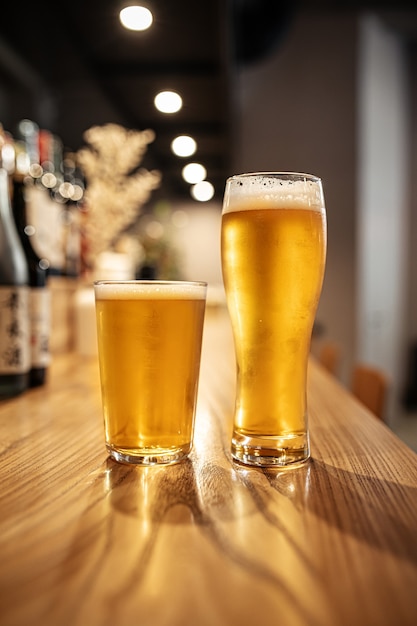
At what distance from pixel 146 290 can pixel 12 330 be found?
49 cm

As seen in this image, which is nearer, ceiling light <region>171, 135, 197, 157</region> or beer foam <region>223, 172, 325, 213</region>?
beer foam <region>223, 172, 325, 213</region>

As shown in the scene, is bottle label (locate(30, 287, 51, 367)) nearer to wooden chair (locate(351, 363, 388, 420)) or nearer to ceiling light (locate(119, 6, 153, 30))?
wooden chair (locate(351, 363, 388, 420))

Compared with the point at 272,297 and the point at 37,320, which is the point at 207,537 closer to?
the point at 272,297

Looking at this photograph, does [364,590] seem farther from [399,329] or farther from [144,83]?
[399,329]

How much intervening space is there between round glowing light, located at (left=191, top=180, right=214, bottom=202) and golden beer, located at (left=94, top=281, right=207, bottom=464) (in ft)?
17.8

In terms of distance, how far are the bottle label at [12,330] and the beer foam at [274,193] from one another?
540mm

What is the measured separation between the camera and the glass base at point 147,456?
598 mm

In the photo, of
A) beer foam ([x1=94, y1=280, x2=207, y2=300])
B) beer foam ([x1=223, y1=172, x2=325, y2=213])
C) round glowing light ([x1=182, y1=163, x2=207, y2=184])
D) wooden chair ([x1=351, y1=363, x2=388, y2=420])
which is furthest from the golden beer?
round glowing light ([x1=182, y1=163, x2=207, y2=184])

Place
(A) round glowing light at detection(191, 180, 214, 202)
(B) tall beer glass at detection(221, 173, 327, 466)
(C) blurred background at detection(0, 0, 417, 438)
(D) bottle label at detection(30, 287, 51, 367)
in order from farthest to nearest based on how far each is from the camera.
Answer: (A) round glowing light at detection(191, 180, 214, 202) → (C) blurred background at detection(0, 0, 417, 438) → (D) bottle label at detection(30, 287, 51, 367) → (B) tall beer glass at detection(221, 173, 327, 466)

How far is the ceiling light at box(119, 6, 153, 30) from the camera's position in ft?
6.76

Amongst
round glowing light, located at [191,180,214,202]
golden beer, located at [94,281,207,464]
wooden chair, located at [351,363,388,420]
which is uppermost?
round glowing light, located at [191,180,214,202]

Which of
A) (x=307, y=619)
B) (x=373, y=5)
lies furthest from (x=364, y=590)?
(x=373, y=5)

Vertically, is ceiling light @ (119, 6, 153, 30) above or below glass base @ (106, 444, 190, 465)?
above

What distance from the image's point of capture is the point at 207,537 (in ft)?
1.37
